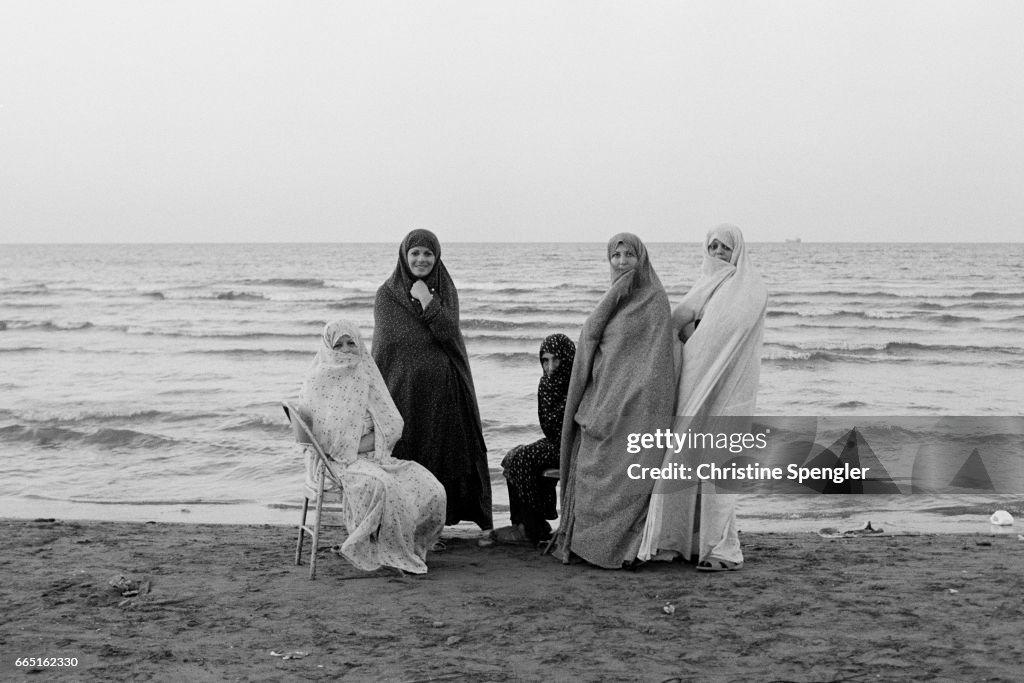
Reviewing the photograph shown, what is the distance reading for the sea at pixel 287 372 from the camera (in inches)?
265

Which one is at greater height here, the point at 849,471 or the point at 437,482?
the point at 437,482

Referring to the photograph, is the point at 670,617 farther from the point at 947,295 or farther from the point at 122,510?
the point at 947,295

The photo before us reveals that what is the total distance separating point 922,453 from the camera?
823 centimetres

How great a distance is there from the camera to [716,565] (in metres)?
4.26

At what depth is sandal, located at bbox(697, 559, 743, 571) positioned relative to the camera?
13.9ft

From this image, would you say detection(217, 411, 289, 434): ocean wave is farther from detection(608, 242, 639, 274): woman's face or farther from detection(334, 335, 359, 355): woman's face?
detection(608, 242, 639, 274): woman's face

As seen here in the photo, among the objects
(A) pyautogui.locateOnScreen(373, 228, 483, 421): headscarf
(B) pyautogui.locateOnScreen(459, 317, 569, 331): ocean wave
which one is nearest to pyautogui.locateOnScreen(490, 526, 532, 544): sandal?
Result: (A) pyautogui.locateOnScreen(373, 228, 483, 421): headscarf

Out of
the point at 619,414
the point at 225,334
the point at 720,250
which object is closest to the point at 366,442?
the point at 619,414

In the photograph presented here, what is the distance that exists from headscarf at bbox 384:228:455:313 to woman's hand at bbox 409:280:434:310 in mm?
43

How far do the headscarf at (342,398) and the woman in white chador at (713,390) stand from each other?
1269mm

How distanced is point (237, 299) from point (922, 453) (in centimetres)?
2035

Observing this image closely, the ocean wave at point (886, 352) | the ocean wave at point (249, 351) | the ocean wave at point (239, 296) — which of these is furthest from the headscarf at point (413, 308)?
the ocean wave at point (239, 296)

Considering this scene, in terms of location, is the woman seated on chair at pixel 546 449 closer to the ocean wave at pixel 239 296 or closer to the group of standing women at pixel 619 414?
the group of standing women at pixel 619 414

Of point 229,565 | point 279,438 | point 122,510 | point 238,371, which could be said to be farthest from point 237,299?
point 229,565
